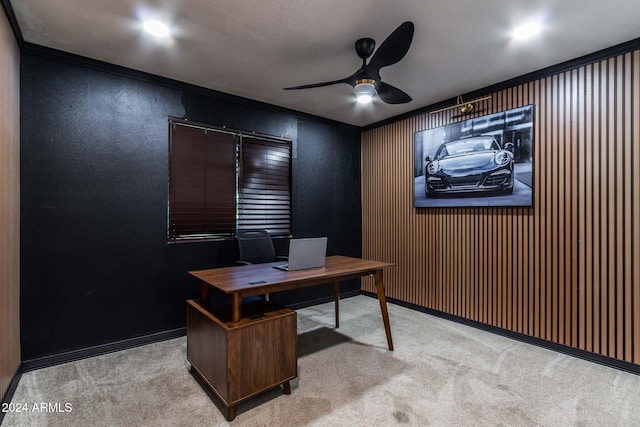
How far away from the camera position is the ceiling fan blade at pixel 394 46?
77.5 inches

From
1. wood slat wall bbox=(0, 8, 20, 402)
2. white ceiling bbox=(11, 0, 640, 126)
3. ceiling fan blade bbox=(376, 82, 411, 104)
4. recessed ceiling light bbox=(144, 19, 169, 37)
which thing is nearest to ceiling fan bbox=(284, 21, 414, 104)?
ceiling fan blade bbox=(376, 82, 411, 104)

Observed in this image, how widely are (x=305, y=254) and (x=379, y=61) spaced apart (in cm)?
160

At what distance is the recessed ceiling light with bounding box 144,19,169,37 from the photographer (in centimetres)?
231

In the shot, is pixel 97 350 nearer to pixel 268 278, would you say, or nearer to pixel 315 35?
pixel 268 278

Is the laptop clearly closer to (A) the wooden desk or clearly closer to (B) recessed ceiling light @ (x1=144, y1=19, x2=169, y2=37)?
(A) the wooden desk

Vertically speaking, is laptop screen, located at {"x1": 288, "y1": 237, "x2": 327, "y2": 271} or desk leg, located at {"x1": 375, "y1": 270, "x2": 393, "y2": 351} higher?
laptop screen, located at {"x1": 288, "y1": 237, "x2": 327, "y2": 271}

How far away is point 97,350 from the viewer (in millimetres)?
2803

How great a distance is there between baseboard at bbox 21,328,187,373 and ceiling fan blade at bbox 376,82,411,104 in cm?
307

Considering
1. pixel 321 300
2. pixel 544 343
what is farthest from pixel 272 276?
pixel 544 343

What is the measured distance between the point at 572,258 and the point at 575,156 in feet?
3.04

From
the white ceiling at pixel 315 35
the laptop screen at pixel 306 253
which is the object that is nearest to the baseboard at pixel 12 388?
the laptop screen at pixel 306 253

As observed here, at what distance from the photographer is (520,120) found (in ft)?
10.4

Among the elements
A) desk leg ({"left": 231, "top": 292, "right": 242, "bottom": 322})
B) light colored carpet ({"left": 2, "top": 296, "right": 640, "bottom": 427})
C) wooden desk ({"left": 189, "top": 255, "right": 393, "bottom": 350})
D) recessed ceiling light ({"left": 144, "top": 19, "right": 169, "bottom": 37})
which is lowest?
light colored carpet ({"left": 2, "top": 296, "right": 640, "bottom": 427})

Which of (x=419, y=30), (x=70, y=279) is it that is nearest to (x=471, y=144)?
(x=419, y=30)
